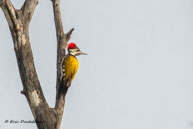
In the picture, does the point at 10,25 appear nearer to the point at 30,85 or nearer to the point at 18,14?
the point at 18,14

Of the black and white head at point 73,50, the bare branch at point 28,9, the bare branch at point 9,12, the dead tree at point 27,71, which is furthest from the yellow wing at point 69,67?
the bare branch at point 9,12

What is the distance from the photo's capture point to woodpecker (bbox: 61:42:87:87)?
675 cm

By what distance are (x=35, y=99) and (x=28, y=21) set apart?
141cm

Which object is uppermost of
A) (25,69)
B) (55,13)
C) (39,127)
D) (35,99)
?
(55,13)

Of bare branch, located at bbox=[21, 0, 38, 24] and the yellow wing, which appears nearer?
bare branch, located at bbox=[21, 0, 38, 24]

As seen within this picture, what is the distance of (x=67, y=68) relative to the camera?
22.5 ft

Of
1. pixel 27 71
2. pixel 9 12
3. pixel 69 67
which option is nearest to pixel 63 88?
pixel 69 67

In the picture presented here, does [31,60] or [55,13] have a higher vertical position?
[55,13]

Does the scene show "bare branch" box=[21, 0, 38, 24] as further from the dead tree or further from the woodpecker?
the woodpecker

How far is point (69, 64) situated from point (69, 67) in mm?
64

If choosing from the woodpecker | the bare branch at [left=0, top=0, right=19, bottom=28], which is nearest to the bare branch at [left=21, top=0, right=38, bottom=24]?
the bare branch at [left=0, top=0, right=19, bottom=28]

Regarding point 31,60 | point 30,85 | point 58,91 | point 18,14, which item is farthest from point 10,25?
point 58,91

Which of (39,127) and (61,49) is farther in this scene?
(61,49)

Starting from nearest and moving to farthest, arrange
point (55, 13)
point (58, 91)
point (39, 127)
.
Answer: point (39, 127) → point (58, 91) → point (55, 13)
